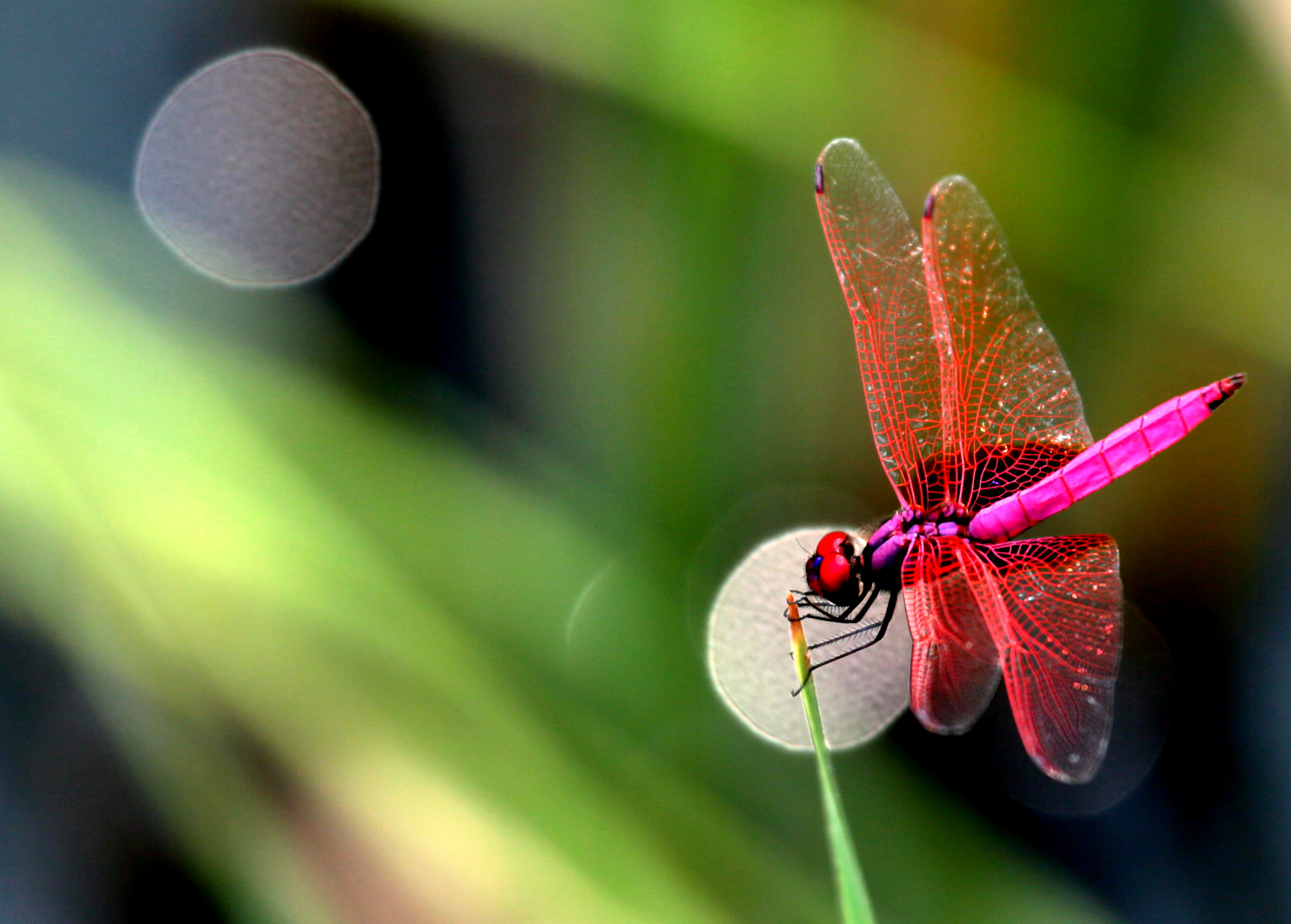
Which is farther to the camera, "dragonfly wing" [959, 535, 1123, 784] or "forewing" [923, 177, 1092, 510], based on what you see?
"forewing" [923, 177, 1092, 510]

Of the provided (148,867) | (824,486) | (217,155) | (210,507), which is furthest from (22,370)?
(824,486)

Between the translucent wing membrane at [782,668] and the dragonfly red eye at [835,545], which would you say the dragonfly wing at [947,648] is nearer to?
the dragonfly red eye at [835,545]

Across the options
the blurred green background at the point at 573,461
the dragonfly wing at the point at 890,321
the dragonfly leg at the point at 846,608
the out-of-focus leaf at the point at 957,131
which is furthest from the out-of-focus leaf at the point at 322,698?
the out-of-focus leaf at the point at 957,131

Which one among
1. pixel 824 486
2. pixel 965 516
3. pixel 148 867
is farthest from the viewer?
pixel 824 486

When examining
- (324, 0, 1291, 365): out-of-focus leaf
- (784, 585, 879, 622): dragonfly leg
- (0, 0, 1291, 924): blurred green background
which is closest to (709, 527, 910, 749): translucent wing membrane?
(0, 0, 1291, 924): blurred green background

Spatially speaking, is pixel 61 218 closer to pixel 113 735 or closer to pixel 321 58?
pixel 321 58

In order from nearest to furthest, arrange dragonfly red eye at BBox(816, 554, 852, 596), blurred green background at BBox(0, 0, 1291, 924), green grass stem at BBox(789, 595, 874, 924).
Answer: green grass stem at BBox(789, 595, 874, 924)
dragonfly red eye at BBox(816, 554, 852, 596)
blurred green background at BBox(0, 0, 1291, 924)

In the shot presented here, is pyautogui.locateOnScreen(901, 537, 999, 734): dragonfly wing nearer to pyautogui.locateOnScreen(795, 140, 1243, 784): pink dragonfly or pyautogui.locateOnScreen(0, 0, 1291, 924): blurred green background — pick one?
pyautogui.locateOnScreen(795, 140, 1243, 784): pink dragonfly
